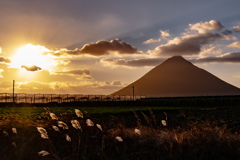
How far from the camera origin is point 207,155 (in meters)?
6.77

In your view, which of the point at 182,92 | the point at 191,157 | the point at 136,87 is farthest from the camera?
the point at 136,87

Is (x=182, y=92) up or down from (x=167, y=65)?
down

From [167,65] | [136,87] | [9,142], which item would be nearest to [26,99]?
[9,142]

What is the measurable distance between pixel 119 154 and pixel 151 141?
134 centimetres

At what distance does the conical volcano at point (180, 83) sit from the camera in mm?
134875

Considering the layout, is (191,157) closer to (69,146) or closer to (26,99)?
(69,146)

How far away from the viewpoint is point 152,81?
5576 inches

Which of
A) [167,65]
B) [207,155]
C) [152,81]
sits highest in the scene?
→ [167,65]

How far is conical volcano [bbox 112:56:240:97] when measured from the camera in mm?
134875

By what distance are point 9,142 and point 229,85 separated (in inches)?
5891

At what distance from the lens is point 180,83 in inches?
5384

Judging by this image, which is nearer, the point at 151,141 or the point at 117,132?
the point at 151,141

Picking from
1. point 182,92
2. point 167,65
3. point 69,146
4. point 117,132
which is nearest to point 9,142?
point 69,146

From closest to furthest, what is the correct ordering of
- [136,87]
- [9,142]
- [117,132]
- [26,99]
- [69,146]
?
[69,146] < [9,142] < [117,132] < [26,99] < [136,87]
